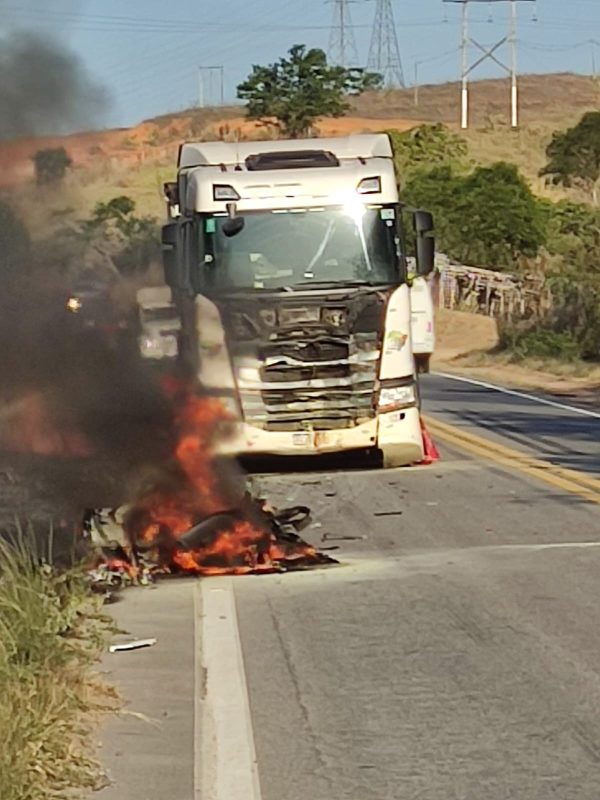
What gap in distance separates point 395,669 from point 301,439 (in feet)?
23.8

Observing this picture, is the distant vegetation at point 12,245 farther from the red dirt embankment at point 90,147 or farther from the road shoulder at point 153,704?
the road shoulder at point 153,704

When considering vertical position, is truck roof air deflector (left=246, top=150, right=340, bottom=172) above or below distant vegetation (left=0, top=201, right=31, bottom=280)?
above

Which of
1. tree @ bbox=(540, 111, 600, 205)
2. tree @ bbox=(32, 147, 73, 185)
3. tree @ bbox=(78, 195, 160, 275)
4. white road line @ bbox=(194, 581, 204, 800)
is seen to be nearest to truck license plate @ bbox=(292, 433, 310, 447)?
tree @ bbox=(32, 147, 73, 185)

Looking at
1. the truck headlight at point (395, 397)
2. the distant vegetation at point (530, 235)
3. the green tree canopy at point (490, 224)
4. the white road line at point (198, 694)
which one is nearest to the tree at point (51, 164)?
the truck headlight at point (395, 397)

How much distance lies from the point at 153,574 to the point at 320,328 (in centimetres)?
490

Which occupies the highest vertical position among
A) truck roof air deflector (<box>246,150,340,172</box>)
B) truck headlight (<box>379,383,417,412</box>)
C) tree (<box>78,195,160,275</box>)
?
truck roof air deflector (<box>246,150,340,172</box>)

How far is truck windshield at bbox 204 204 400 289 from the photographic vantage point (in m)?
15.0

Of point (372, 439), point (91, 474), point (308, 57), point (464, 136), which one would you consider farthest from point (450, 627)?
point (464, 136)

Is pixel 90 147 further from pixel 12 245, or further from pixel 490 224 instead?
pixel 490 224

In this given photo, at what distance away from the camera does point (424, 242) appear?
15703 mm

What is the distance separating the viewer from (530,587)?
959 centimetres

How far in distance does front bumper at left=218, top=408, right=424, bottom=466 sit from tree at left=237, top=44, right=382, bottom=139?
39097 mm

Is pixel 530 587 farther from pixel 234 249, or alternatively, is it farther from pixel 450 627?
pixel 234 249

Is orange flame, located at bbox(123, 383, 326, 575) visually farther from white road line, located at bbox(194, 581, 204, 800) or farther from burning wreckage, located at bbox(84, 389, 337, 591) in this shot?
white road line, located at bbox(194, 581, 204, 800)
